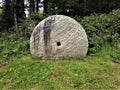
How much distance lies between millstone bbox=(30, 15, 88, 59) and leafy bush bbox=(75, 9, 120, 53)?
764 mm

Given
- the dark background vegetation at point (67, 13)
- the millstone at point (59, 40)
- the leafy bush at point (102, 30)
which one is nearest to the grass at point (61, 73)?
the millstone at point (59, 40)

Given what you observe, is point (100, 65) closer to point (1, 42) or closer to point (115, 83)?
point (115, 83)

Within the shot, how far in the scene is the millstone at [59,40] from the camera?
6809 millimetres

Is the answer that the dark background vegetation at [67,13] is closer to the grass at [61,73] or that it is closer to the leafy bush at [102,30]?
the leafy bush at [102,30]

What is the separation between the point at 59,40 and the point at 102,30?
7.81ft

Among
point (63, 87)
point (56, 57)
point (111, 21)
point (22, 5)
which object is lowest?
point (63, 87)

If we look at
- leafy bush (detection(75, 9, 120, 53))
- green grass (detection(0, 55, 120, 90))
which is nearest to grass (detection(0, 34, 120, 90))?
green grass (detection(0, 55, 120, 90))

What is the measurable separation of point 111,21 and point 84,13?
11.5 ft

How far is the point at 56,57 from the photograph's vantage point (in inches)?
267

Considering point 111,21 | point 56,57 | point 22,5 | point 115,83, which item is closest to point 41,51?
point 56,57

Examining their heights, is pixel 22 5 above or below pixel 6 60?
above

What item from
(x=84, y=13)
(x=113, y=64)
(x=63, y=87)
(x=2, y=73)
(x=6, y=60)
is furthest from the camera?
(x=84, y=13)

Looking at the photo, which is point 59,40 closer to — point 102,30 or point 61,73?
point 61,73

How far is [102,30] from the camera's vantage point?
866cm
